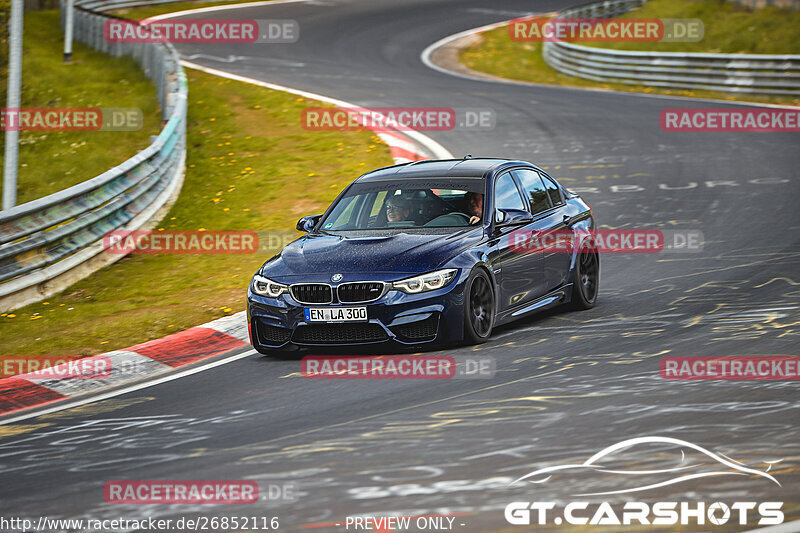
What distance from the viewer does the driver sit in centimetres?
996

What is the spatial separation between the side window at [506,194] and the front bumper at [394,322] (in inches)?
56.5

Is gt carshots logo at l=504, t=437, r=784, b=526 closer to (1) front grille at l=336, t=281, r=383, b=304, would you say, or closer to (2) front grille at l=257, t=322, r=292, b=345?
(1) front grille at l=336, t=281, r=383, b=304

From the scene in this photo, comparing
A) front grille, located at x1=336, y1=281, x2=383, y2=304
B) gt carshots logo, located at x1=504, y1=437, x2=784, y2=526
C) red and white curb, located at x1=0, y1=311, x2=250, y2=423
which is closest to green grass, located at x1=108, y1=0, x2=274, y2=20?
red and white curb, located at x1=0, y1=311, x2=250, y2=423

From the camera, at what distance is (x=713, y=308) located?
1037 centimetres

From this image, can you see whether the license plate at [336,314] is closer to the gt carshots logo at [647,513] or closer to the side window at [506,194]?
the side window at [506,194]

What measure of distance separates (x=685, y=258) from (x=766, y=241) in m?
1.12

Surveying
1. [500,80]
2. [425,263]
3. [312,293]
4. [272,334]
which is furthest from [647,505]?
[500,80]

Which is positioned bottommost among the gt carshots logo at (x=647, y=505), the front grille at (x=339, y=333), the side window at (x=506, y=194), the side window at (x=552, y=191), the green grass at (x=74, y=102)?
the green grass at (x=74, y=102)

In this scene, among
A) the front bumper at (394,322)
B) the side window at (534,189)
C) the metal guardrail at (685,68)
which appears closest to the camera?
the front bumper at (394,322)

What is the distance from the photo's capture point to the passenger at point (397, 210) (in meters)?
10.1

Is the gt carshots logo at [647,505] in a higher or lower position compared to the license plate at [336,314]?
higher

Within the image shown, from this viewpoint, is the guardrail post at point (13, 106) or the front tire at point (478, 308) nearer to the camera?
the front tire at point (478, 308)

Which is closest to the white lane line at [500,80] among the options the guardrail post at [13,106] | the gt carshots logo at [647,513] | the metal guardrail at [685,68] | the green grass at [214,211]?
the metal guardrail at [685,68]

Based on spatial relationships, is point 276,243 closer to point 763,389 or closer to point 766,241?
point 766,241
